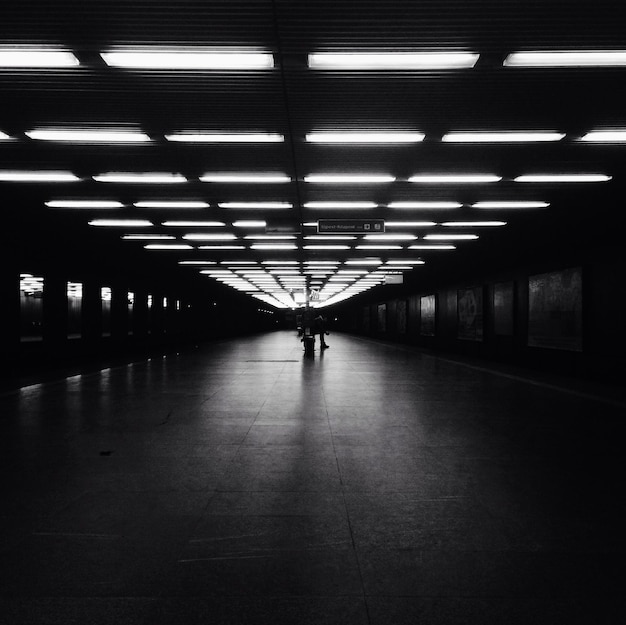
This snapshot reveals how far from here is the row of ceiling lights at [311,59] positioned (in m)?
5.68

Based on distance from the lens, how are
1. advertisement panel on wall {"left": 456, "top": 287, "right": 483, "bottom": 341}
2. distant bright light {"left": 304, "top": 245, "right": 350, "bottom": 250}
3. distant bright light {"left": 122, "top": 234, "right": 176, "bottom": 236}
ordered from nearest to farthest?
1. distant bright light {"left": 122, "top": 234, "right": 176, "bottom": 236}
2. distant bright light {"left": 304, "top": 245, "right": 350, "bottom": 250}
3. advertisement panel on wall {"left": 456, "top": 287, "right": 483, "bottom": 341}

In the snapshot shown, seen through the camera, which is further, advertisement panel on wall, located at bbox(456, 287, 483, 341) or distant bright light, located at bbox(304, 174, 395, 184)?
advertisement panel on wall, located at bbox(456, 287, 483, 341)

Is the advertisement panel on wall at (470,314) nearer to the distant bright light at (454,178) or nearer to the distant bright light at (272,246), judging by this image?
the distant bright light at (272,246)

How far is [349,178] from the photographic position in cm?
1046

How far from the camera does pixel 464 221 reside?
49.4 ft

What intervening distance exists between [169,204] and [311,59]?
7.95 m

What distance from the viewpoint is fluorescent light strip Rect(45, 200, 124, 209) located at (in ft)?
41.8

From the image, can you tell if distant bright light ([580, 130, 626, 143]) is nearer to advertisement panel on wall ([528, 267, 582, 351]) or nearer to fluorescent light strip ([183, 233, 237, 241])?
advertisement panel on wall ([528, 267, 582, 351])

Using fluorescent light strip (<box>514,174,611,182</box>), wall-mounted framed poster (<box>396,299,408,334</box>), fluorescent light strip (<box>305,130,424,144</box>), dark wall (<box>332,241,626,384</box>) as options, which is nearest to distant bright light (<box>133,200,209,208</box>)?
fluorescent light strip (<box>305,130,424,144</box>)

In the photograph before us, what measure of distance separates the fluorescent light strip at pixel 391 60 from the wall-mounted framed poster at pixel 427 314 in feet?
83.6

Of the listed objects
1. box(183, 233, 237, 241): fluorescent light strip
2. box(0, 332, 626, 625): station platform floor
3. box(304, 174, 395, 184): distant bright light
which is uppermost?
box(183, 233, 237, 241): fluorescent light strip

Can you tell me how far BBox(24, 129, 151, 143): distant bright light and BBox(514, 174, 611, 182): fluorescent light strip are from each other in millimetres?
7004

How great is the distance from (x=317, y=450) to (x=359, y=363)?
48.8 feet

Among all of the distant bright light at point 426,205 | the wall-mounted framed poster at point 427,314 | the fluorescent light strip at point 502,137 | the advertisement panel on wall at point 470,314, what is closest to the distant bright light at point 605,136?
the fluorescent light strip at point 502,137
